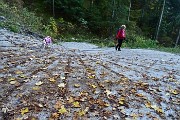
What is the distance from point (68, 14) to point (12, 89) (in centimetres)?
2601

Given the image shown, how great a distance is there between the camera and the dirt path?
18.7 feet

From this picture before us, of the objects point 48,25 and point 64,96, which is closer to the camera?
point 64,96

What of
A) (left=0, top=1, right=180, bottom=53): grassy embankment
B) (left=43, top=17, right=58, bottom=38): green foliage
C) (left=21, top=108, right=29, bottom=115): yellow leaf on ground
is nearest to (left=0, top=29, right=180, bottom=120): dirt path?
(left=21, top=108, right=29, bottom=115): yellow leaf on ground

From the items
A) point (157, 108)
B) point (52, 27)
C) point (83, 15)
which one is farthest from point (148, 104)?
point (83, 15)

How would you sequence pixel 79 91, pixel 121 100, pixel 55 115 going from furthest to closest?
pixel 79 91
pixel 121 100
pixel 55 115

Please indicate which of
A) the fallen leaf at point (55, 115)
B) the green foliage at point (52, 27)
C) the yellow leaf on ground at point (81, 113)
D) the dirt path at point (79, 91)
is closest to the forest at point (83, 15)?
the green foliage at point (52, 27)

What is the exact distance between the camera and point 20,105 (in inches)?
224

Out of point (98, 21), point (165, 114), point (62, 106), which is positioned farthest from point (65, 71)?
point (98, 21)

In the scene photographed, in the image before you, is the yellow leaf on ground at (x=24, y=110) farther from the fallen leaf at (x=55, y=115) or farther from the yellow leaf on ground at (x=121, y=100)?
the yellow leaf on ground at (x=121, y=100)

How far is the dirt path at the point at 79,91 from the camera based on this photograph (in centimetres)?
569

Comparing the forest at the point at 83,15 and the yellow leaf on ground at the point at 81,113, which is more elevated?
the forest at the point at 83,15

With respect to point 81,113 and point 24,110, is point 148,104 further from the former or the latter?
point 24,110

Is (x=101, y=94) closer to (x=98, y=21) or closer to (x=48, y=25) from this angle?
(x=48, y=25)

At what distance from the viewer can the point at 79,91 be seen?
6.73 meters
